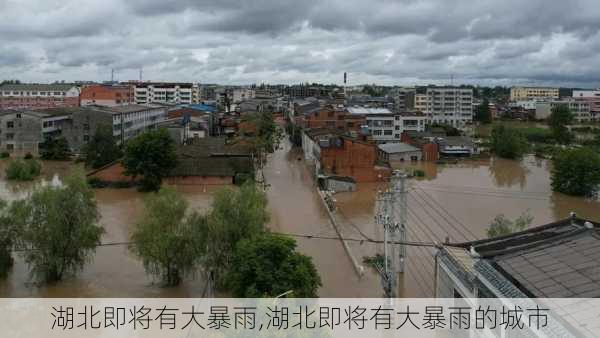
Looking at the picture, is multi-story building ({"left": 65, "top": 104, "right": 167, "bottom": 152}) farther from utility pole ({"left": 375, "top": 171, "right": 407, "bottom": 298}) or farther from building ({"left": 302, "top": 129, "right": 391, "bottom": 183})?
utility pole ({"left": 375, "top": 171, "right": 407, "bottom": 298})

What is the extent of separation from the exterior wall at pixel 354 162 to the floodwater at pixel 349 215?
75cm

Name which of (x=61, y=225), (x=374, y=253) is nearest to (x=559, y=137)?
(x=374, y=253)

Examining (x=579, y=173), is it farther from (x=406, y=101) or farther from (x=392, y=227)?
(x=406, y=101)

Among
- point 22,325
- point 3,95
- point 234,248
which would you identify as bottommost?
point 22,325

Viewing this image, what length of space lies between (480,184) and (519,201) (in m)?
3.32

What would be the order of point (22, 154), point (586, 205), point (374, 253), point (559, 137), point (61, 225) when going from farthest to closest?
point (559, 137)
point (22, 154)
point (586, 205)
point (374, 253)
point (61, 225)

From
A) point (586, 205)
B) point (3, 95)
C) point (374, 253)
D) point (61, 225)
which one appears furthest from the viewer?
point (3, 95)

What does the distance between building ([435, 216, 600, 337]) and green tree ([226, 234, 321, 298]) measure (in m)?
1.93

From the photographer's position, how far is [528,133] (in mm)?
38312

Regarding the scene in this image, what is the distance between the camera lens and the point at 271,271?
739 cm

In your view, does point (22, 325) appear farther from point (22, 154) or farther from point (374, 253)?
point (22, 154)

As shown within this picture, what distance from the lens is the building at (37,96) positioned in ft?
147

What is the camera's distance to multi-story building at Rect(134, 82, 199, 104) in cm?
5231

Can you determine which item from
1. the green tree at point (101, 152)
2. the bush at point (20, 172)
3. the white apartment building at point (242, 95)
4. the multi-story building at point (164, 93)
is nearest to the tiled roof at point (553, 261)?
the bush at point (20, 172)
